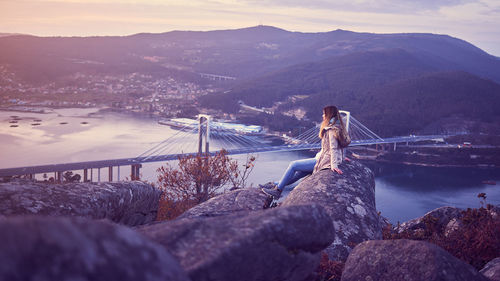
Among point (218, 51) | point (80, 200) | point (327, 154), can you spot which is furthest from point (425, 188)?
point (218, 51)

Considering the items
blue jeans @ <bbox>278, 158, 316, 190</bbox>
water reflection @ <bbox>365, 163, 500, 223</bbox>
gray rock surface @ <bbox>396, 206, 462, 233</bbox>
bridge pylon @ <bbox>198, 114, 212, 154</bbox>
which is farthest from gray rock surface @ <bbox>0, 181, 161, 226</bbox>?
bridge pylon @ <bbox>198, 114, 212, 154</bbox>

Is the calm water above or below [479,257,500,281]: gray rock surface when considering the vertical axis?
below

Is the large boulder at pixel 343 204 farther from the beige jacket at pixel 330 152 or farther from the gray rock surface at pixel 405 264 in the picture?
the gray rock surface at pixel 405 264

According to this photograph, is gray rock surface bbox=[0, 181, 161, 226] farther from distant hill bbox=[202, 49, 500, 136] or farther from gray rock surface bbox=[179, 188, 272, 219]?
distant hill bbox=[202, 49, 500, 136]

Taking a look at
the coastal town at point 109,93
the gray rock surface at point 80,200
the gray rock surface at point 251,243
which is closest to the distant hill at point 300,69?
the coastal town at point 109,93

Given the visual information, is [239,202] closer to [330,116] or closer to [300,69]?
[330,116]

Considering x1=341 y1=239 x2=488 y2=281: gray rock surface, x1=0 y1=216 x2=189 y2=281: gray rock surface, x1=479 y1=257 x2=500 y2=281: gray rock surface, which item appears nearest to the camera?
x1=0 y1=216 x2=189 y2=281: gray rock surface
